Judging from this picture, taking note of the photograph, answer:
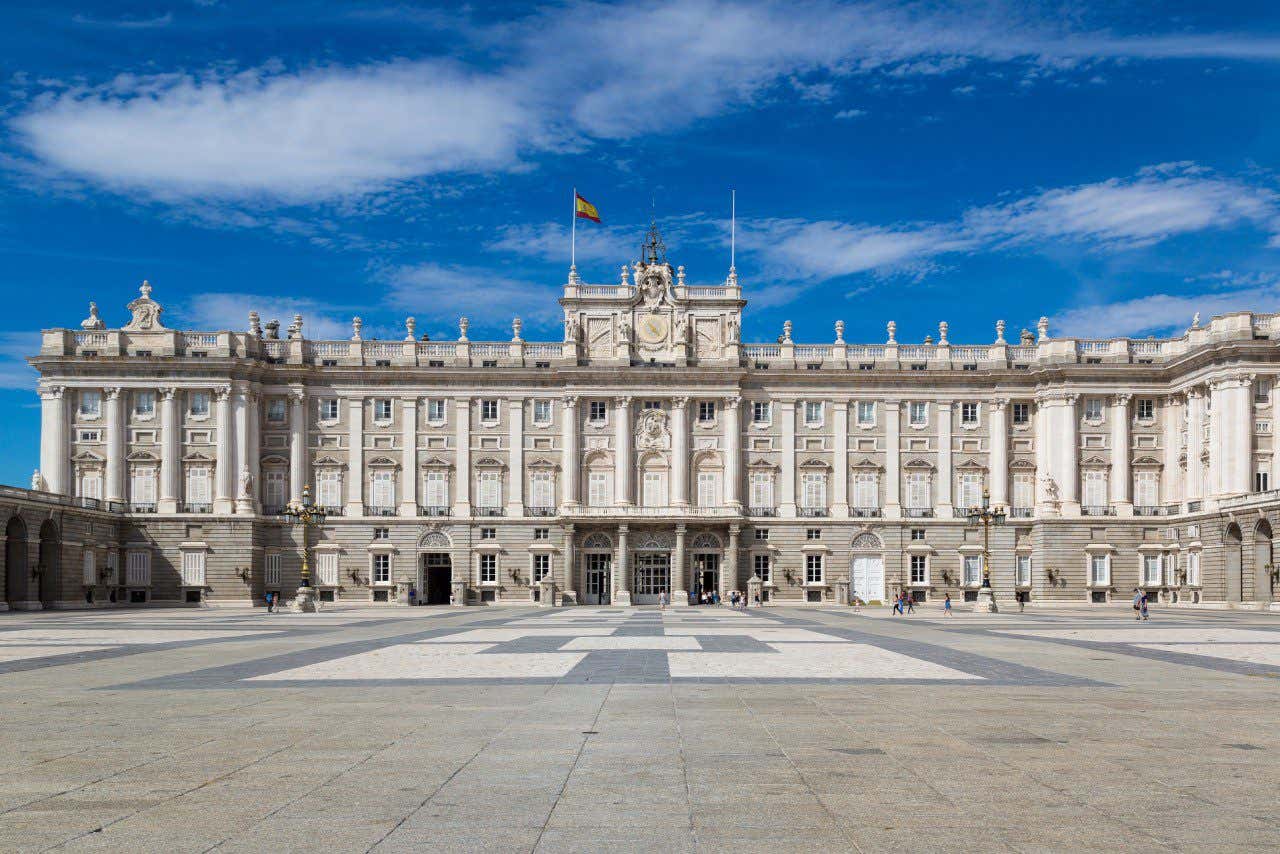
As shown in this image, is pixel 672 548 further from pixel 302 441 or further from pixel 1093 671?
pixel 1093 671

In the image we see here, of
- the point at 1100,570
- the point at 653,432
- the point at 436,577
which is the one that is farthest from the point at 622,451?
the point at 1100,570

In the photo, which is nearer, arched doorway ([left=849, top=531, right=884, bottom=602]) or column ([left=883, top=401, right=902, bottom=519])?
arched doorway ([left=849, top=531, right=884, bottom=602])

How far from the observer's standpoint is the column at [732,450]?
81125mm

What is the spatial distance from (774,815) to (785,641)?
2273 centimetres

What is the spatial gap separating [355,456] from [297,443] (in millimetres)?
3885

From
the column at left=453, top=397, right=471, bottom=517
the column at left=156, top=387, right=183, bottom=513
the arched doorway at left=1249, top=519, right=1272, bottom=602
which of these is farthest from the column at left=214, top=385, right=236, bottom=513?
the arched doorway at left=1249, top=519, right=1272, bottom=602

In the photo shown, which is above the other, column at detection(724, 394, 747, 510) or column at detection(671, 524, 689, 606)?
column at detection(724, 394, 747, 510)

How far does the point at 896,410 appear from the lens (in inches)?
3258

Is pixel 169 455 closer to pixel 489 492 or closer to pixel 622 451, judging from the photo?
pixel 489 492

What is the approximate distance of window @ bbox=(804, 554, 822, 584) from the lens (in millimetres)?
81438

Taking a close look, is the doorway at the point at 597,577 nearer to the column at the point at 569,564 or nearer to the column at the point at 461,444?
the column at the point at 569,564

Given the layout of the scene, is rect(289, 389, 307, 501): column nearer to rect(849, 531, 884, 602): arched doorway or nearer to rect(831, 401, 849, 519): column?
rect(831, 401, 849, 519): column

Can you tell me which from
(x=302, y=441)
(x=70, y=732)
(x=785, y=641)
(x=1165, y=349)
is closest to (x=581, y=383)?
(x=302, y=441)

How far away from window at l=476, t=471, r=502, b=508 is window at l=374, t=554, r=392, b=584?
7018 millimetres
